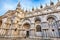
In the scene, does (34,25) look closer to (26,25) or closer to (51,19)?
(26,25)

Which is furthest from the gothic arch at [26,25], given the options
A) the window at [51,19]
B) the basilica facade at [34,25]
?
the window at [51,19]

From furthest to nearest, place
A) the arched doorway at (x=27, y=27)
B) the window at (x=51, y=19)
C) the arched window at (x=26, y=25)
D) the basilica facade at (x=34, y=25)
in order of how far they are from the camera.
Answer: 1. the arched window at (x=26, y=25)
2. the arched doorway at (x=27, y=27)
3. the window at (x=51, y=19)
4. the basilica facade at (x=34, y=25)

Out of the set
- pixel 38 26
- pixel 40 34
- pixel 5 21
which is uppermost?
pixel 5 21

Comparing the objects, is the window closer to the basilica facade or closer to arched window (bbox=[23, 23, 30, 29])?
the basilica facade

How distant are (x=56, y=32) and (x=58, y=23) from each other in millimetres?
2029

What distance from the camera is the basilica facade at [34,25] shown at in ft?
62.1

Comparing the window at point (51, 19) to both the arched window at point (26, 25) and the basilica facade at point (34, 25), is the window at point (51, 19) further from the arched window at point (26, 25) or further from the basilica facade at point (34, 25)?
the arched window at point (26, 25)

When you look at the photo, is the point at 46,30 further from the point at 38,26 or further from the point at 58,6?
the point at 58,6

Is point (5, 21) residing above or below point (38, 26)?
above

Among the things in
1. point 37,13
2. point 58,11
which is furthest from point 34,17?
point 58,11

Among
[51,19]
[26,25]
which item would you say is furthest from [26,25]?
[51,19]

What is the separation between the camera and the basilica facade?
18.9 m

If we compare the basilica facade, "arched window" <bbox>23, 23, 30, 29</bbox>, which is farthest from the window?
"arched window" <bbox>23, 23, 30, 29</bbox>

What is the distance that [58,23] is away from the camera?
18.6 m
